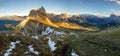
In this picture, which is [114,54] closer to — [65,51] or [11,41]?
[65,51]

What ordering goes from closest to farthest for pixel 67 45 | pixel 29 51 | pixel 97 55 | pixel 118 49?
pixel 29 51 < pixel 97 55 < pixel 118 49 < pixel 67 45

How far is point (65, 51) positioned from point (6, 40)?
40.4 metres

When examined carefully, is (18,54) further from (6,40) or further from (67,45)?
(67,45)

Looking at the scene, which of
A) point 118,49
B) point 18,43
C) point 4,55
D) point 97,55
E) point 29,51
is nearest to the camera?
point 4,55

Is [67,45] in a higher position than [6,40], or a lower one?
lower

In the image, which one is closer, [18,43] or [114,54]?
[18,43]

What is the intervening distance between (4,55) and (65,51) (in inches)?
2217

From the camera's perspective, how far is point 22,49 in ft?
384

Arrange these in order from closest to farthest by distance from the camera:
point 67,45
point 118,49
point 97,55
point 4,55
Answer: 1. point 4,55
2. point 97,55
3. point 118,49
4. point 67,45

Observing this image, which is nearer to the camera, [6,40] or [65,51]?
[6,40]

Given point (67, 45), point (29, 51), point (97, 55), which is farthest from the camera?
point (67, 45)

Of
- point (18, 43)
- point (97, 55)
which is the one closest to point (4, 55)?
point (18, 43)

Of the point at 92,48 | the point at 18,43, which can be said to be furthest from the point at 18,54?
the point at 92,48

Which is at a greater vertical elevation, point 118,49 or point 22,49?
point 22,49
